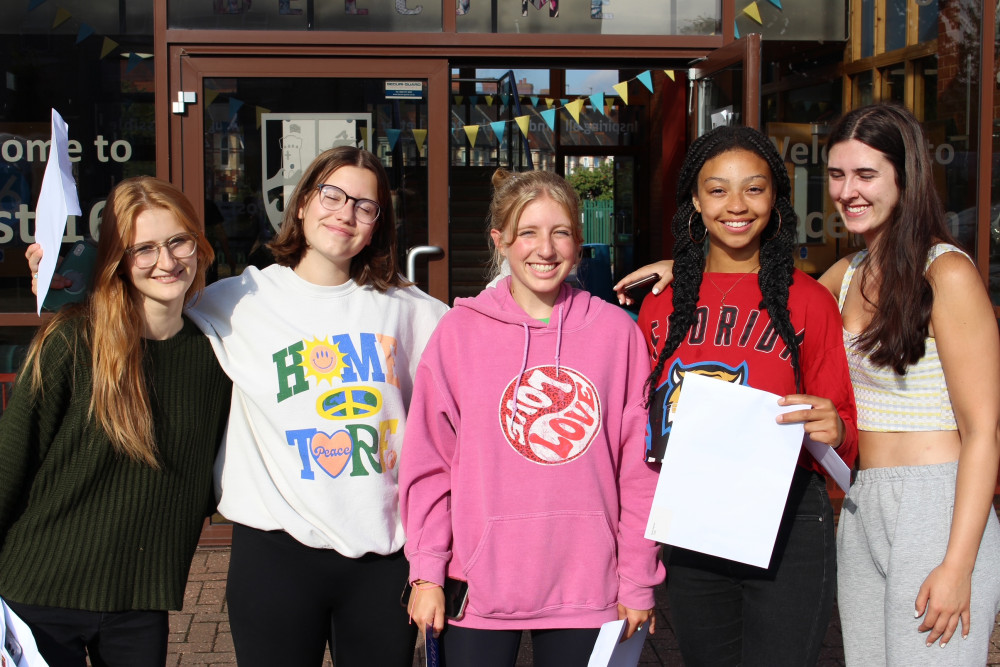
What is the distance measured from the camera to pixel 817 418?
2025 mm

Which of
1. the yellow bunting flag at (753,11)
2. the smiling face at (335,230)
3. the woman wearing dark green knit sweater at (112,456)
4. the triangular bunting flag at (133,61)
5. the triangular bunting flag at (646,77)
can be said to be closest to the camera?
the woman wearing dark green knit sweater at (112,456)

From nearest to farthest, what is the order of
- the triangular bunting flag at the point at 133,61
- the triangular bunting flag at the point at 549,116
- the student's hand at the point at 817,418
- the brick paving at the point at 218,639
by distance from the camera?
the student's hand at the point at 817,418 < the brick paving at the point at 218,639 < the triangular bunting flag at the point at 133,61 < the triangular bunting flag at the point at 549,116

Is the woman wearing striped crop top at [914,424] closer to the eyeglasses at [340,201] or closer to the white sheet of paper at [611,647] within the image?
the white sheet of paper at [611,647]

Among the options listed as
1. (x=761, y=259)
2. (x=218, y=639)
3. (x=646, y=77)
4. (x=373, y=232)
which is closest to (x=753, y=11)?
(x=646, y=77)

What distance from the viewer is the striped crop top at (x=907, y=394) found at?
215 cm

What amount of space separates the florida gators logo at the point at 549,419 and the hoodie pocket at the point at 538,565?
150mm

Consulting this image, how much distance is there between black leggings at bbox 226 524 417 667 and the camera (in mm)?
2254

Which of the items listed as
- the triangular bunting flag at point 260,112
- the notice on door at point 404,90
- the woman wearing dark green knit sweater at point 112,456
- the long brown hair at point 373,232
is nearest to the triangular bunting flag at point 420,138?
the notice on door at point 404,90

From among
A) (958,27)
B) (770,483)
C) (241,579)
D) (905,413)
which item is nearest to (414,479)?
(241,579)

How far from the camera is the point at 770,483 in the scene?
2045mm

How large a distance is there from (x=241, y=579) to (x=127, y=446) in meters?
0.45

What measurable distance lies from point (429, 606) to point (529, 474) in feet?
1.29

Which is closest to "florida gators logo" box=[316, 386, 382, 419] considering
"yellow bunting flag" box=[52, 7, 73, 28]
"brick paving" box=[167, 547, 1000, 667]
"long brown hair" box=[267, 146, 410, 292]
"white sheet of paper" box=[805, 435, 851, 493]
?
"long brown hair" box=[267, 146, 410, 292]

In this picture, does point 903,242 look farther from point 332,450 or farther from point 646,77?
point 646,77
